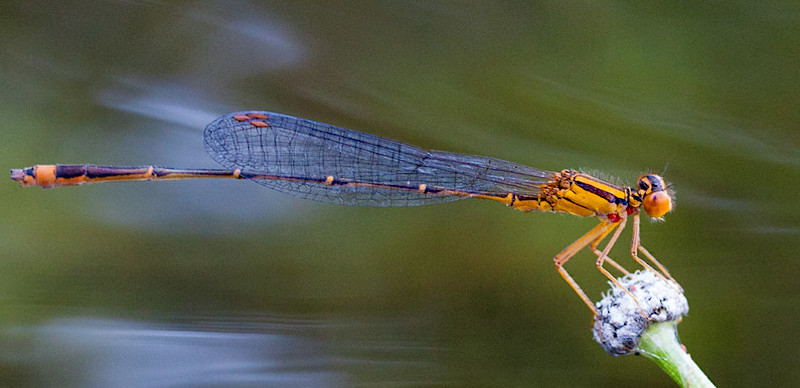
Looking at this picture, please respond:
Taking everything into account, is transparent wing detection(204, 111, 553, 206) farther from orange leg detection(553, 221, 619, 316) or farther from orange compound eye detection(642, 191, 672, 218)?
orange compound eye detection(642, 191, 672, 218)

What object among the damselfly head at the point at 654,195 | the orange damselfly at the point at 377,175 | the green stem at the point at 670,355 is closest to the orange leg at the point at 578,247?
the orange damselfly at the point at 377,175

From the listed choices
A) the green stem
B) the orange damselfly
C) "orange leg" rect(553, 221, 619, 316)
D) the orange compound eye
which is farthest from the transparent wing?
the green stem

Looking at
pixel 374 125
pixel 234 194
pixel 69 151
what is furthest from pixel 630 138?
pixel 69 151

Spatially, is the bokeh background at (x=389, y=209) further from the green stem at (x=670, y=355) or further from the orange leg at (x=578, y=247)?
the green stem at (x=670, y=355)

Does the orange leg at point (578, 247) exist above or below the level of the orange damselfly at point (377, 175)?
below

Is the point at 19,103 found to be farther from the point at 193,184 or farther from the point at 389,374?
the point at 389,374
